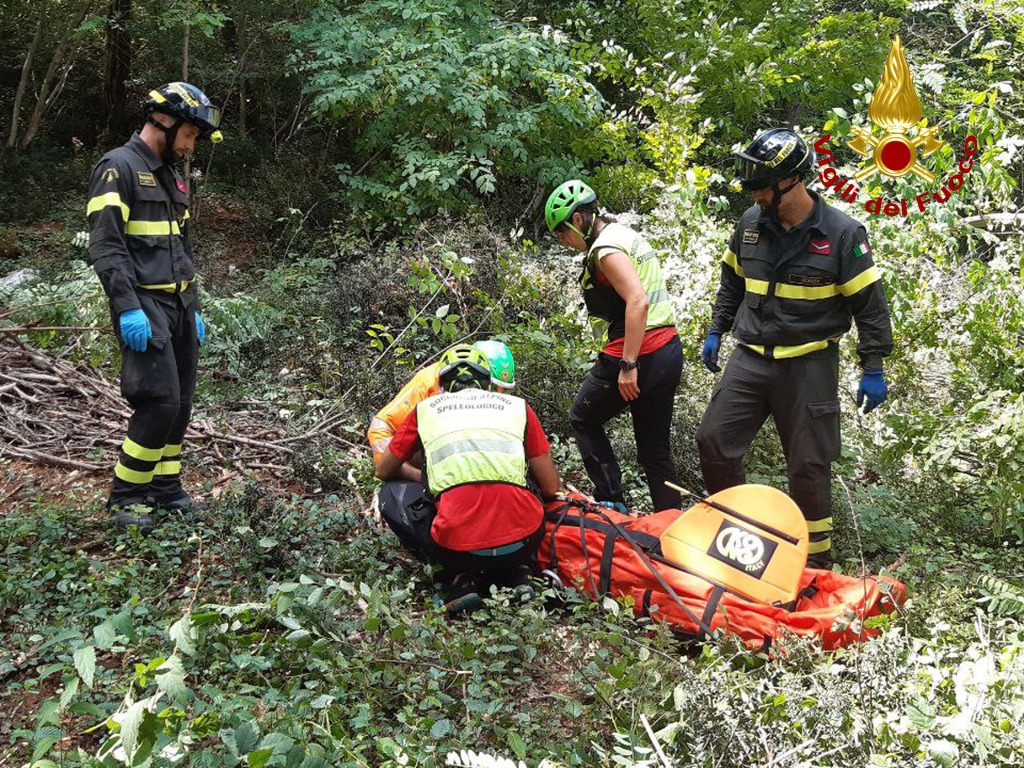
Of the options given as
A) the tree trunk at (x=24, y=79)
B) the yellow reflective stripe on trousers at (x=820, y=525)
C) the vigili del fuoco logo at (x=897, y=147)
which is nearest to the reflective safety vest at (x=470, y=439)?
the yellow reflective stripe on trousers at (x=820, y=525)

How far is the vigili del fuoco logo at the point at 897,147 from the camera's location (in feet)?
16.5

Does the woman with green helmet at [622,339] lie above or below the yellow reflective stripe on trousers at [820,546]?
above

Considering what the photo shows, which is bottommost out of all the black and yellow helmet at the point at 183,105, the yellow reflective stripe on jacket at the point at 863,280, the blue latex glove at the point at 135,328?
the blue latex glove at the point at 135,328

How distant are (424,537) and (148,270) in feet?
6.62

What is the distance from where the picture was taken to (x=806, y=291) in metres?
4.26

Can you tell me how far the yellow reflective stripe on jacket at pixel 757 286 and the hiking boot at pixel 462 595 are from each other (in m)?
2.06

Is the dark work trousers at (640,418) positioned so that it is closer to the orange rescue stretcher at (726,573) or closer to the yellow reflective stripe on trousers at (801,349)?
the yellow reflective stripe on trousers at (801,349)

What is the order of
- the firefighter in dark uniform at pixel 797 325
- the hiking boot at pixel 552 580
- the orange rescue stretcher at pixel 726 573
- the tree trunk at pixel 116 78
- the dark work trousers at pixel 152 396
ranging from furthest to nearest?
the tree trunk at pixel 116 78
the dark work trousers at pixel 152 396
the firefighter in dark uniform at pixel 797 325
the hiking boot at pixel 552 580
the orange rescue stretcher at pixel 726 573

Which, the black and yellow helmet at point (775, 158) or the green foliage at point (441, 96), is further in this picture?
the green foliage at point (441, 96)

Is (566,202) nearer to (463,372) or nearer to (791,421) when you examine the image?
(463,372)

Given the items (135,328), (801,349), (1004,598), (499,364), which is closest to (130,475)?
(135,328)

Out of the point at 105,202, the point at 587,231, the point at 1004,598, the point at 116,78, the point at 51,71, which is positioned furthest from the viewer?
the point at 116,78

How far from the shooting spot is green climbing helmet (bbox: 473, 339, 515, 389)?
450 centimetres

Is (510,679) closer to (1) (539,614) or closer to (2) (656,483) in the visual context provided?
(1) (539,614)
